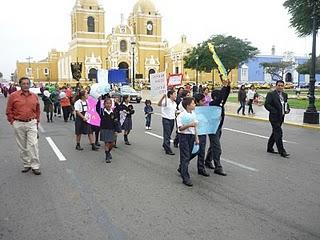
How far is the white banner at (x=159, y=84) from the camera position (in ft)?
34.3

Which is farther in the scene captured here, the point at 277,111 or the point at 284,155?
the point at 277,111

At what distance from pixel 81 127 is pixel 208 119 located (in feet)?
14.1

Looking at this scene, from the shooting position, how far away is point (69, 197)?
6211mm

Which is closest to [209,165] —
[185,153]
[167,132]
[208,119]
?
[208,119]

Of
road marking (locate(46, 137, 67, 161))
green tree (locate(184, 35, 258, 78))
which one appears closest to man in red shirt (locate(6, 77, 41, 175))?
road marking (locate(46, 137, 67, 161))

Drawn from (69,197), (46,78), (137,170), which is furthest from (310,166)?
(46,78)

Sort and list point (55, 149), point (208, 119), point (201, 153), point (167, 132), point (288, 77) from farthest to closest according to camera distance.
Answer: point (288, 77)
point (55, 149)
point (167, 132)
point (208, 119)
point (201, 153)

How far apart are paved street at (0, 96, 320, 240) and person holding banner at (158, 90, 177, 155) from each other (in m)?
0.42

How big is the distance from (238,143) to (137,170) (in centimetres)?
456

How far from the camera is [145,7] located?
98625 millimetres

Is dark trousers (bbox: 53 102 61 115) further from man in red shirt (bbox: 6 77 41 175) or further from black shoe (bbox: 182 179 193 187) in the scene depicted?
black shoe (bbox: 182 179 193 187)

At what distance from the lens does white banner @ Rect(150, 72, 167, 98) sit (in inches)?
412

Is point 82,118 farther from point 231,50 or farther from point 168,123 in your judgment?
point 231,50

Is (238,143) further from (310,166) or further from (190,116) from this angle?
(190,116)
